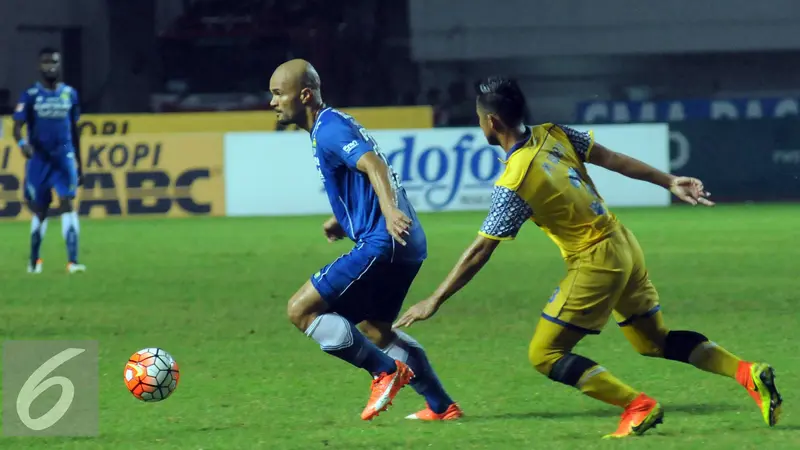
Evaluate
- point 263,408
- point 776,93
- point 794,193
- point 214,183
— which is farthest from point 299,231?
point 776,93

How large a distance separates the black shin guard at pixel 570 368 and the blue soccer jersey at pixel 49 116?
1015 centimetres

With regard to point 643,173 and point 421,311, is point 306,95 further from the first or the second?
point 643,173

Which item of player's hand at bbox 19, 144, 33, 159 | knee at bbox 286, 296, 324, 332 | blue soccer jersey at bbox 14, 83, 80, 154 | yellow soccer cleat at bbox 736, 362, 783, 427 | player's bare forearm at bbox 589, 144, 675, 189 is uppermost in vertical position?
player's bare forearm at bbox 589, 144, 675, 189

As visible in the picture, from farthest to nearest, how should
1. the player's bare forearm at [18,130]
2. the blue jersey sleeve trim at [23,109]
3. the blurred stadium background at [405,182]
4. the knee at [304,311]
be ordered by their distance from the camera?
the player's bare forearm at [18,130]
the blue jersey sleeve trim at [23,109]
the blurred stadium background at [405,182]
the knee at [304,311]

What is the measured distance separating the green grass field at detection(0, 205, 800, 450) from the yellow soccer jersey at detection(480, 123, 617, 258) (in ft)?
3.01

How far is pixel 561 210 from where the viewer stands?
6.96 meters

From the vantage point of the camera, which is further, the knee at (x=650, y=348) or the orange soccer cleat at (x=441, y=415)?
the orange soccer cleat at (x=441, y=415)

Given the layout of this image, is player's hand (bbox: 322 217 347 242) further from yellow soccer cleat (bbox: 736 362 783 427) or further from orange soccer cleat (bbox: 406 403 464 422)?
yellow soccer cleat (bbox: 736 362 783 427)

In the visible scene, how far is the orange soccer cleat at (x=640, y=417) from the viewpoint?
6902 mm

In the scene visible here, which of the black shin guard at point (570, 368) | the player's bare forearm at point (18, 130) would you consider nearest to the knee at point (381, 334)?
the black shin guard at point (570, 368)

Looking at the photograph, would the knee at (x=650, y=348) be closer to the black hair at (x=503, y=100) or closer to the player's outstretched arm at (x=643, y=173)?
the player's outstretched arm at (x=643, y=173)

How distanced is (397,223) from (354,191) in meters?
0.60

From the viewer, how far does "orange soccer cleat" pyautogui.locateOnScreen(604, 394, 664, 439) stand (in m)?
6.90

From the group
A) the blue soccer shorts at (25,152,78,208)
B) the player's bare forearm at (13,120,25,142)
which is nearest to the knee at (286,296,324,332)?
the blue soccer shorts at (25,152,78,208)
